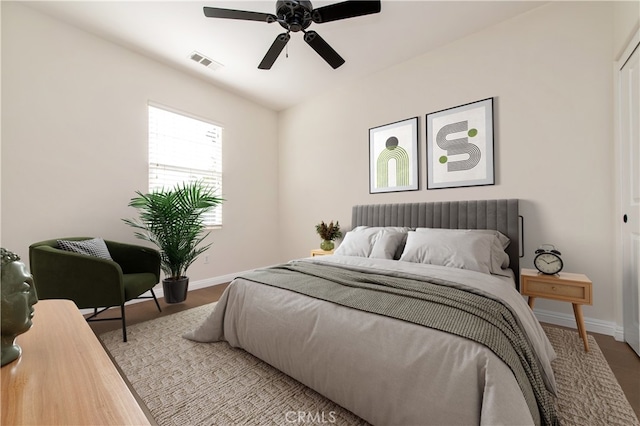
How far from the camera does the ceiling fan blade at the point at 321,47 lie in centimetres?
221

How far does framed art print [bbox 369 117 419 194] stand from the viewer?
11.0ft

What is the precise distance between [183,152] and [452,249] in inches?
139

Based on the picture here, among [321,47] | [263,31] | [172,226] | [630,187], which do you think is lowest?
[172,226]

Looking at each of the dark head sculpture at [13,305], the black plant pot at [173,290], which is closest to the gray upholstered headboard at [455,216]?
the black plant pot at [173,290]

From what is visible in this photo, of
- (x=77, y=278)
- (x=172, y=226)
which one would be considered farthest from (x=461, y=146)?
(x=77, y=278)

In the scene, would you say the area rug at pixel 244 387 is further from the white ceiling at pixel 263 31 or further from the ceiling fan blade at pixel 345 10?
the white ceiling at pixel 263 31

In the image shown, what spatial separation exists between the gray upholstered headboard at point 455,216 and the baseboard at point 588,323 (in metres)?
0.39

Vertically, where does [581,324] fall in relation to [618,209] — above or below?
below

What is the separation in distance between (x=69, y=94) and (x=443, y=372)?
398 centimetres

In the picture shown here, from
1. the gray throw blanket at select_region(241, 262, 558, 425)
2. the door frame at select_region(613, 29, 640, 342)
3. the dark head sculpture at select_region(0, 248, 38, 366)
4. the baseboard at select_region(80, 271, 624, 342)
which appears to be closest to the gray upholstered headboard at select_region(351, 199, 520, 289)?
the baseboard at select_region(80, 271, 624, 342)

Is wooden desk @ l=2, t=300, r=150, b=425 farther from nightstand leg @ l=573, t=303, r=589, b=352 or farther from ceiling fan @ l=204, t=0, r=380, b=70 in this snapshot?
nightstand leg @ l=573, t=303, r=589, b=352

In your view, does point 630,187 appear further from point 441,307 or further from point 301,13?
point 301,13

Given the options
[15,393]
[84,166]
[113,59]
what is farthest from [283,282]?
[113,59]

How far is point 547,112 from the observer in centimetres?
255
